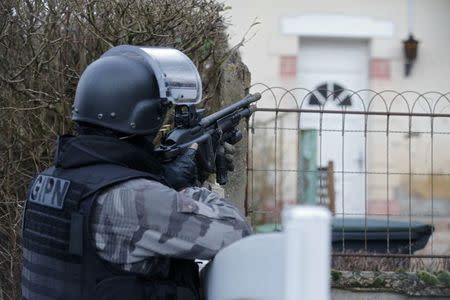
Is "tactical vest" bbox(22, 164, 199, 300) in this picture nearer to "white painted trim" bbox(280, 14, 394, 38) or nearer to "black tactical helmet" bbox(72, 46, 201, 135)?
"black tactical helmet" bbox(72, 46, 201, 135)

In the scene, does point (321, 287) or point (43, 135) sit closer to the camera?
point (321, 287)

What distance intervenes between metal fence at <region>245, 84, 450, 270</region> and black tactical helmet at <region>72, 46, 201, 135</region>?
104 inches

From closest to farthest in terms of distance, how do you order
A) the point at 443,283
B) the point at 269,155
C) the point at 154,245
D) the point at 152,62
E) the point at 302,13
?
1. the point at 154,245
2. the point at 152,62
3. the point at 443,283
4. the point at 269,155
5. the point at 302,13

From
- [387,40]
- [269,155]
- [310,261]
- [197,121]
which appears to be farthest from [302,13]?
[310,261]

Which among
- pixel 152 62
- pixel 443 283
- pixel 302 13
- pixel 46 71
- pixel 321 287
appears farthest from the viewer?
pixel 302 13

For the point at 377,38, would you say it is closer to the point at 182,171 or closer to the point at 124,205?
the point at 182,171

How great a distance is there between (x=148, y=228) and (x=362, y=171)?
5684 millimetres

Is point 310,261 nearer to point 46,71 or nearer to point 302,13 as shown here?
point 46,71

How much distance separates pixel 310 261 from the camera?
143cm

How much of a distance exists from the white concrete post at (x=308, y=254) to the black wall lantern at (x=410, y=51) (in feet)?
30.5

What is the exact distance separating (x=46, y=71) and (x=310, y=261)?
3053 mm

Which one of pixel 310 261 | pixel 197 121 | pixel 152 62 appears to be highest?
pixel 152 62

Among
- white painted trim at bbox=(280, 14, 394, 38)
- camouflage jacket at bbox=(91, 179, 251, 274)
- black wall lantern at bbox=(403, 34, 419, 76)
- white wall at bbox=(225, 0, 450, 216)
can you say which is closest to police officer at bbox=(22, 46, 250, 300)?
camouflage jacket at bbox=(91, 179, 251, 274)

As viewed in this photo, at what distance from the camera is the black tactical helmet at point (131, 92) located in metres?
2.21
